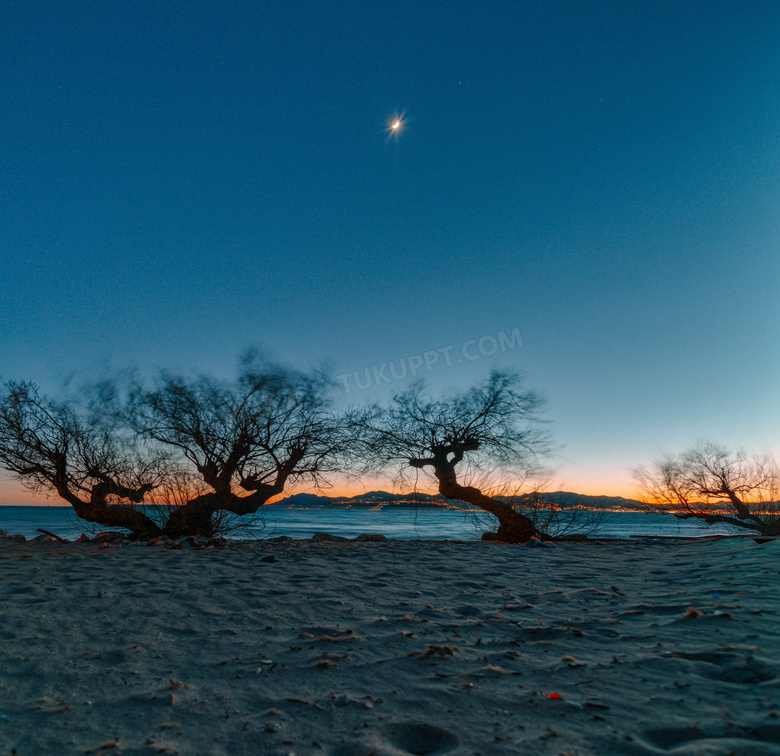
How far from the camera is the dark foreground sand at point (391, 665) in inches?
65.9

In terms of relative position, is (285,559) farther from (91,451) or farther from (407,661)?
(91,451)

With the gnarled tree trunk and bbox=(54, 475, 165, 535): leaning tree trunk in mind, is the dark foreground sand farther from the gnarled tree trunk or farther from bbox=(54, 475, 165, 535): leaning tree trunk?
the gnarled tree trunk

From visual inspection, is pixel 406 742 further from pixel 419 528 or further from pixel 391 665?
pixel 419 528

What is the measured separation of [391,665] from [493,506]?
8998 mm

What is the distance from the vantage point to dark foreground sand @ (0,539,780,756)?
167 cm

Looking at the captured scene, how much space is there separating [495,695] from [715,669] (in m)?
1.14

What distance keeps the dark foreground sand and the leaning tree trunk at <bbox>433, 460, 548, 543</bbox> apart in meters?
5.97

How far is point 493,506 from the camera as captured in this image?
10.8 m

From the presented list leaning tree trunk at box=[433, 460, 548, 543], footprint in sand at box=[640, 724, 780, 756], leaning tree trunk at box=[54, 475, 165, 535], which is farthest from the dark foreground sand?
leaning tree trunk at box=[433, 460, 548, 543]

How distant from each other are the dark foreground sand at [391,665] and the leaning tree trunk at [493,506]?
597 centimetres

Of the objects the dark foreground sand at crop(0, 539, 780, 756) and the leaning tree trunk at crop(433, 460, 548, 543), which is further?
the leaning tree trunk at crop(433, 460, 548, 543)

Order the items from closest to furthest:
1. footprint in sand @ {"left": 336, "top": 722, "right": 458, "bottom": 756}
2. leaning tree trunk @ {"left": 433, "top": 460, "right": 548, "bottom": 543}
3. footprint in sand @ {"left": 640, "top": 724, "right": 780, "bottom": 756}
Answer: footprint in sand @ {"left": 640, "top": 724, "right": 780, "bottom": 756}
footprint in sand @ {"left": 336, "top": 722, "right": 458, "bottom": 756}
leaning tree trunk @ {"left": 433, "top": 460, "right": 548, "bottom": 543}

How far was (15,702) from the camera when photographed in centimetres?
198

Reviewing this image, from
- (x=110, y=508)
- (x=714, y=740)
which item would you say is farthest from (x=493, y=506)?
(x=714, y=740)
